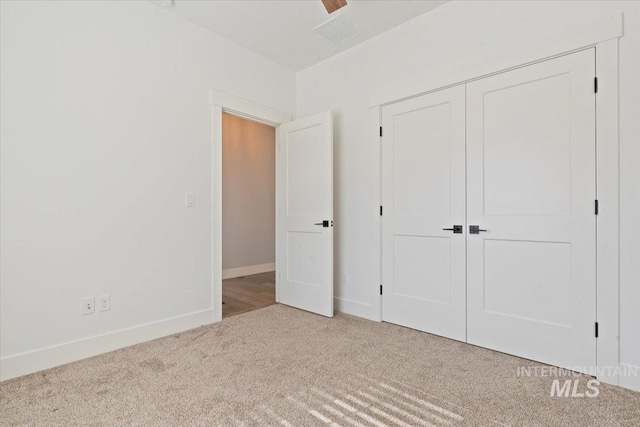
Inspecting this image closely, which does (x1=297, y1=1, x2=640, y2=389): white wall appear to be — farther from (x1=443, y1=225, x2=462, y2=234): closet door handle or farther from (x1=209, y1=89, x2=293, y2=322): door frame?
(x1=209, y1=89, x2=293, y2=322): door frame

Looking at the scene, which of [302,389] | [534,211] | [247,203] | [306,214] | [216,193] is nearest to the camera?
[302,389]

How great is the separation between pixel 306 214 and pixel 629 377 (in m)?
2.67

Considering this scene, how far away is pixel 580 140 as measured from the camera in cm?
203

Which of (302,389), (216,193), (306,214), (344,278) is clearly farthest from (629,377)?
(216,193)

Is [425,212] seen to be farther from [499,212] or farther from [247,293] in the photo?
[247,293]

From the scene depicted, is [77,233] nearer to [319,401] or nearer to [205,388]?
[205,388]

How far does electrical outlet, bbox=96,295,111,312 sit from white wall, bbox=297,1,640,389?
2073 mm

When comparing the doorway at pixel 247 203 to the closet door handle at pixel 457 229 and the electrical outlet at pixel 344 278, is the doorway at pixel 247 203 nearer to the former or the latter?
the electrical outlet at pixel 344 278

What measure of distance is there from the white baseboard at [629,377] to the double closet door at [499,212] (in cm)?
14

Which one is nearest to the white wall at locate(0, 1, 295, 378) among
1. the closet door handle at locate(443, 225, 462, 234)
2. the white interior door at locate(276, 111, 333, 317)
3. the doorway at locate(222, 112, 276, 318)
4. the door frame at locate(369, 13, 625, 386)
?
the white interior door at locate(276, 111, 333, 317)

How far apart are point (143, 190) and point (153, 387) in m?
1.48

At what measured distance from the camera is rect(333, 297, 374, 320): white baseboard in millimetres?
3156

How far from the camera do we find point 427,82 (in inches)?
107

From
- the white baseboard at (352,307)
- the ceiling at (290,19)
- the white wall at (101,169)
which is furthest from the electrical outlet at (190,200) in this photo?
the white baseboard at (352,307)
